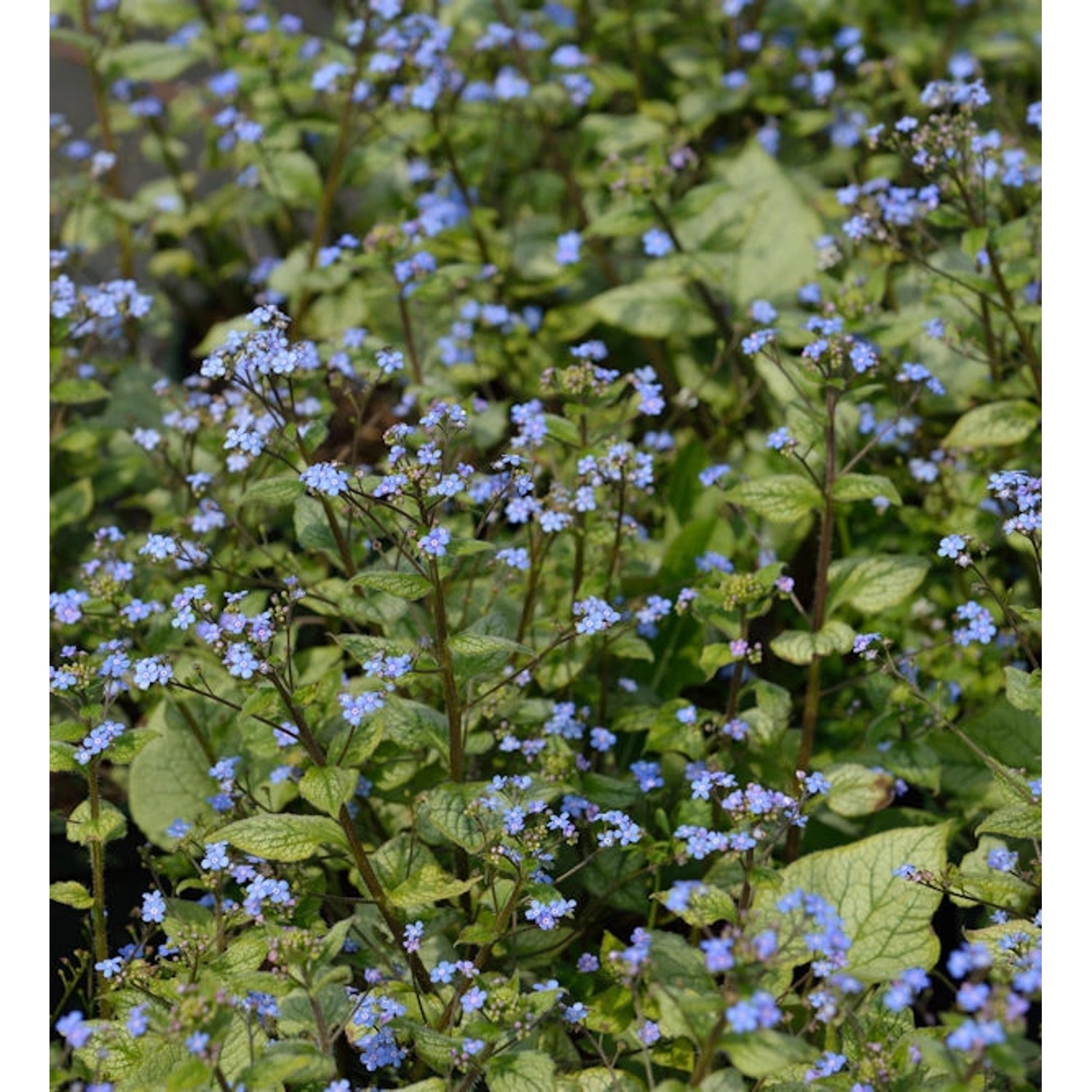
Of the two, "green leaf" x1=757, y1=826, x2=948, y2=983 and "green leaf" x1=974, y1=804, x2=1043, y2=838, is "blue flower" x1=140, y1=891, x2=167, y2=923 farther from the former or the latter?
"green leaf" x1=974, y1=804, x2=1043, y2=838

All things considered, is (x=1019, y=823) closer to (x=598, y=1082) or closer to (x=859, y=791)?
(x=859, y=791)

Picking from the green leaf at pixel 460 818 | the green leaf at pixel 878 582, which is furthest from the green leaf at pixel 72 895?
the green leaf at pixel 878 582

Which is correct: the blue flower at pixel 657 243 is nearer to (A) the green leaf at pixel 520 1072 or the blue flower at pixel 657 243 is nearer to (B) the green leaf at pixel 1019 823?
(B) the green leaf at pixel 1019 823

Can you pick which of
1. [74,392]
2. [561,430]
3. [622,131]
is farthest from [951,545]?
[622,131]

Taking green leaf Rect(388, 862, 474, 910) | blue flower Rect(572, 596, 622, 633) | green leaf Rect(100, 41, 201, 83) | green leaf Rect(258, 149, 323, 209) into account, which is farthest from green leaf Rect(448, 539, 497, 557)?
green leaf Rect(100, 41, 201, 83)

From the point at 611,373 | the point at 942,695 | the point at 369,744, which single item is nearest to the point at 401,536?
the point at 369,744

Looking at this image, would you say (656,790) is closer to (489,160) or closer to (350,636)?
(350,636)

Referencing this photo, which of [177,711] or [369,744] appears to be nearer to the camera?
[369,744]
